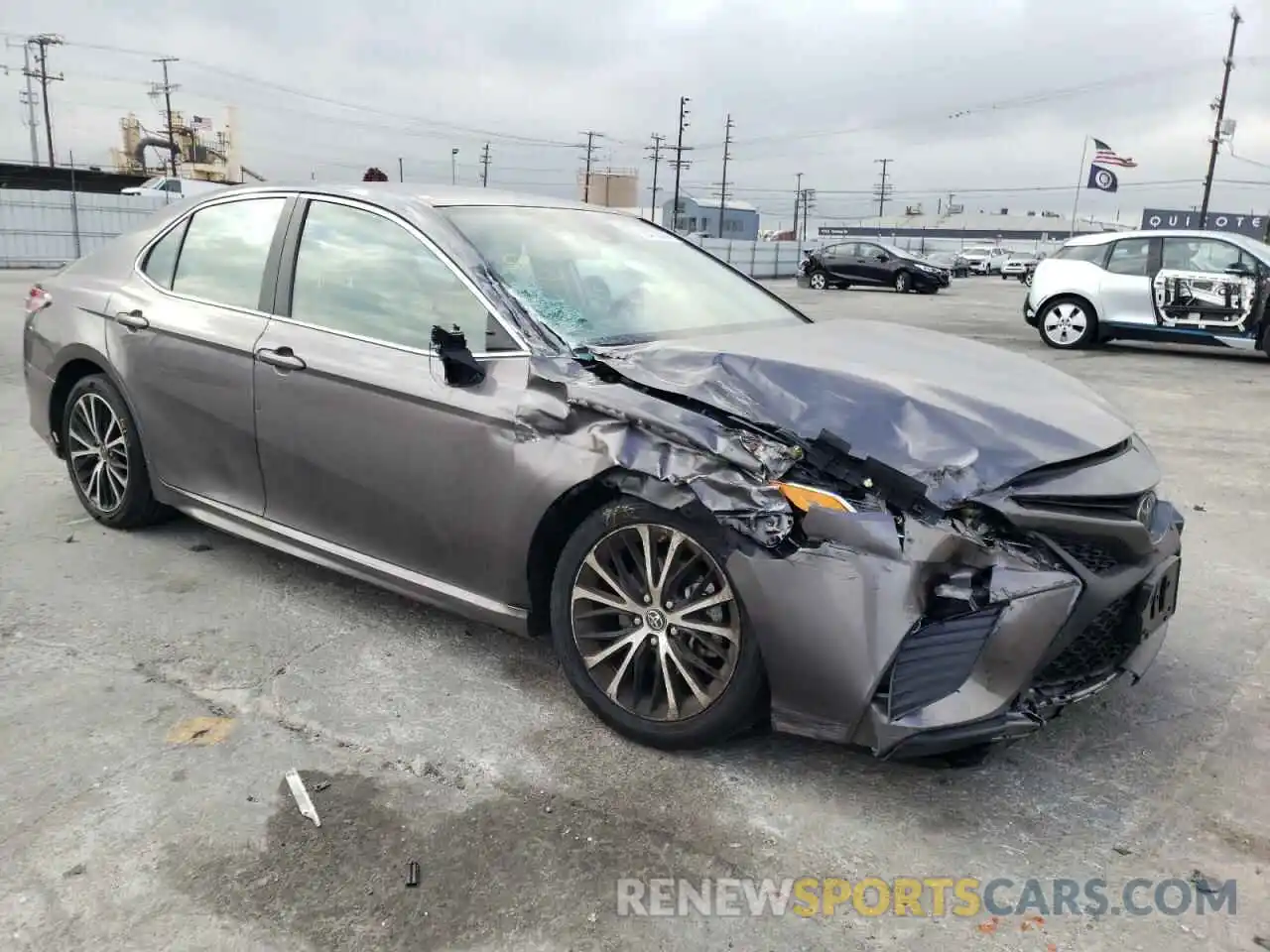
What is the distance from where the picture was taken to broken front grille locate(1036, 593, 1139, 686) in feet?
8.09

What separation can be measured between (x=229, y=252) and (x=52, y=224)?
92.6ft

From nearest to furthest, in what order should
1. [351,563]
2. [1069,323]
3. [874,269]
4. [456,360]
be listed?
[456,360] → [351,563] → [1069,323] → [874,269]

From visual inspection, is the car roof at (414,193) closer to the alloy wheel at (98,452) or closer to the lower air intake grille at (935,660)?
the alloy wheel at (98,452)

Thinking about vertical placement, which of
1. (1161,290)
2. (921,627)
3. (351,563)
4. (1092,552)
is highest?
(1161,290)

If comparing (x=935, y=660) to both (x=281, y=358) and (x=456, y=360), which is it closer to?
(x=456, y=360)

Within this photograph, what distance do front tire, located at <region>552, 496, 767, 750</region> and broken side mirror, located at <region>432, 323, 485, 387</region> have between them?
22.4 inches

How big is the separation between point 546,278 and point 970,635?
178 cm

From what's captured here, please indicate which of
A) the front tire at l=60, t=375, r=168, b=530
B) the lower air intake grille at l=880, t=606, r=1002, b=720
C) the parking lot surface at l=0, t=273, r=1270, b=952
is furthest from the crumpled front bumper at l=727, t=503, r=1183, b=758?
the front tire at l=60, t=375, r=168, b=530

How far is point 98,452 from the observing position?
4434mm

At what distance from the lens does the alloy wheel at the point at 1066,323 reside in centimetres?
1286

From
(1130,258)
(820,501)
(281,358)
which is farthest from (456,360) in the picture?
(1130,258)

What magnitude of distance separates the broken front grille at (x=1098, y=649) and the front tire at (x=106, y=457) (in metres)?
3.67

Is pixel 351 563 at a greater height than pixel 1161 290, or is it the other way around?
pixel 1161 290

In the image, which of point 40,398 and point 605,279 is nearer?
point 605,279
